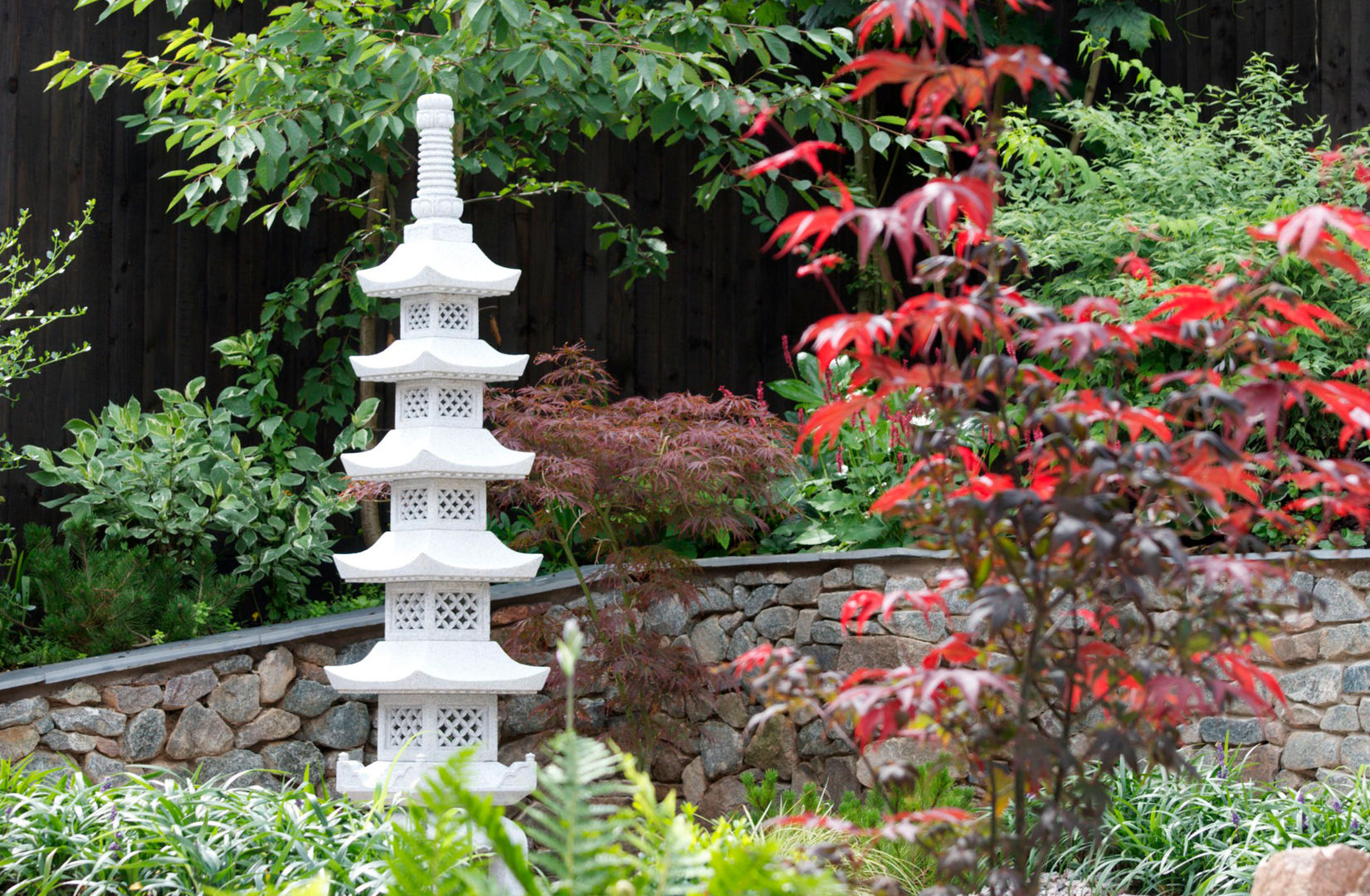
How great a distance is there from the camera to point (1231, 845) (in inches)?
138

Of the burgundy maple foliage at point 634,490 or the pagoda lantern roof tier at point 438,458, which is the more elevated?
the pagoda lantern roof tier at point 438,458

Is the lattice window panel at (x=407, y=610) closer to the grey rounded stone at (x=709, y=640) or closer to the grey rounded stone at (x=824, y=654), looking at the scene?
the grey rounded stone at (x=709, y=640)

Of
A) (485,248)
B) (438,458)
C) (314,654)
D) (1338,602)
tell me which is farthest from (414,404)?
(1338,602)

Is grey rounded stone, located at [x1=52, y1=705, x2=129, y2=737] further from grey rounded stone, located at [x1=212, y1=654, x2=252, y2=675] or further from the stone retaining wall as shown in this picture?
grey rounded stone, located at [x1=212, y1=654, x2=252, y2=675]

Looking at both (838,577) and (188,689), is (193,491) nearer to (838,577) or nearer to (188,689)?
(188,689)

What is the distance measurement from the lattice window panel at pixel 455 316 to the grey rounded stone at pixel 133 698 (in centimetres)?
149

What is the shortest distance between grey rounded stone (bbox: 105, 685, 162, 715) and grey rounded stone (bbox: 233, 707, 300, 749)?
0.90 ft

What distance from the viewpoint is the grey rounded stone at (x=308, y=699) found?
4.41m

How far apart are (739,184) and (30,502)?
A: 115 inches

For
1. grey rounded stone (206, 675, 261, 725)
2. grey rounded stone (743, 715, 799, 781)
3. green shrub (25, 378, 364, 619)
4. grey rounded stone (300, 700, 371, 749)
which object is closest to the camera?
grey rounded stone (206, 675, 261, 725)

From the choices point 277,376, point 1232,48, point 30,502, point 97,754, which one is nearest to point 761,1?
point 1232,48

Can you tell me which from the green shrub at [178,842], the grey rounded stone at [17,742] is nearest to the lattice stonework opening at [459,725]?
the green shrub at [178,842]

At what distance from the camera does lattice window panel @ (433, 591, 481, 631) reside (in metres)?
3.74

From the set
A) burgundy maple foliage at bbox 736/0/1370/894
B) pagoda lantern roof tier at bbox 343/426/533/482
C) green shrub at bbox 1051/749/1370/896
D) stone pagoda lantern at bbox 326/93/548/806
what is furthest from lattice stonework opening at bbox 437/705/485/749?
burgundy maple foliage at bbox 736/0/1370/894
